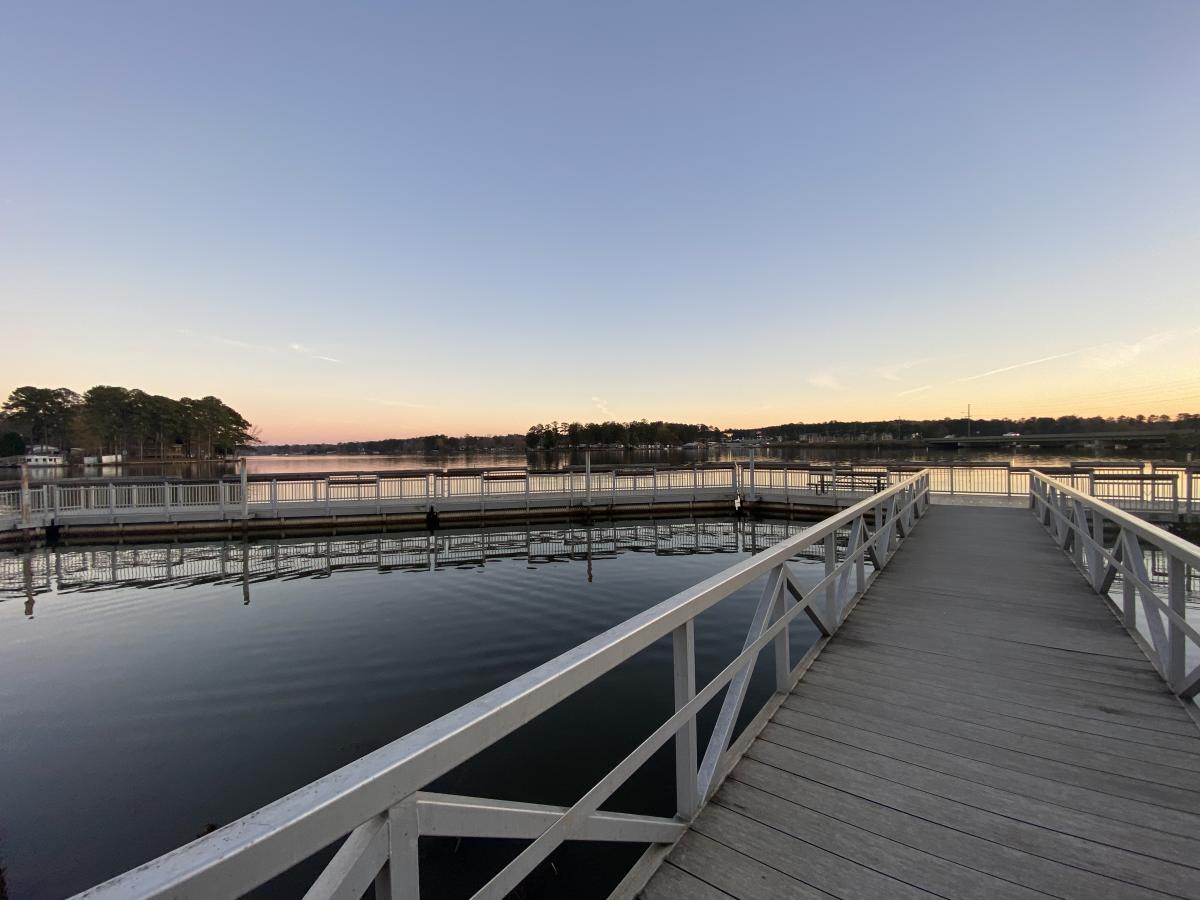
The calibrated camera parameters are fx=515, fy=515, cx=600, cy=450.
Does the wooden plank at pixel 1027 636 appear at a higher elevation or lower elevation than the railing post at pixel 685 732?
lower

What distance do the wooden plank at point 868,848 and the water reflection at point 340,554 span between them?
831 cm

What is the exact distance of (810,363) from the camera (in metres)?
30.5

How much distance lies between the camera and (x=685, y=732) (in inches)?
85.6

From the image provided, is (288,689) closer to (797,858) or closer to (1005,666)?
(797,858)

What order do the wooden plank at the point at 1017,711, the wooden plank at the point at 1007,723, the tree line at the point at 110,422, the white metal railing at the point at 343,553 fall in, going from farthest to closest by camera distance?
the tree line at the point at 110,422 < the white metal railing at the point at 343,553 < the wooden plank at the point at 1017,711 < the wooden plank at the point at 1007,723

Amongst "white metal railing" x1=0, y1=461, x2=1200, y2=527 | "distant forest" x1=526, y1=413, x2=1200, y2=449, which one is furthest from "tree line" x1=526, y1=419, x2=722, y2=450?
"white metal railing" x1=0, y1=461, x2=1200, y2=527

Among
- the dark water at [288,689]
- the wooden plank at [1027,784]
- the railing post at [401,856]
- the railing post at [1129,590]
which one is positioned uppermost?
the railing post at [401,856]

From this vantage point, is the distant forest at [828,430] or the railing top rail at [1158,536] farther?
the distant forest at [828,430]

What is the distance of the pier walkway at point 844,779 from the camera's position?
93cm

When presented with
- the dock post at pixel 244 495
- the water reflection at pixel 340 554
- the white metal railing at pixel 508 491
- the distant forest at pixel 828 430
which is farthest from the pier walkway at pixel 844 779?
the distant forest at pixel 828 430

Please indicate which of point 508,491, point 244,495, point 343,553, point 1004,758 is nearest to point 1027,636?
point 1004,758

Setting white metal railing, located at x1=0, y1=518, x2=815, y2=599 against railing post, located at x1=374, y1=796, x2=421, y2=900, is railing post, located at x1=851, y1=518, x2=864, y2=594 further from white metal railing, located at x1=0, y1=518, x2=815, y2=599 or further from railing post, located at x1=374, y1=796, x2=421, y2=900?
white metal railing, located at x1=0, y1=518, x2=815, y2=599

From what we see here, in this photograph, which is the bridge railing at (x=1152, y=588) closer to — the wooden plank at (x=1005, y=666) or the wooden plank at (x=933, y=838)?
the wooden plank at (x=1005, y=666)

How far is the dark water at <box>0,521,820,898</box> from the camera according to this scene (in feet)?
12.6
